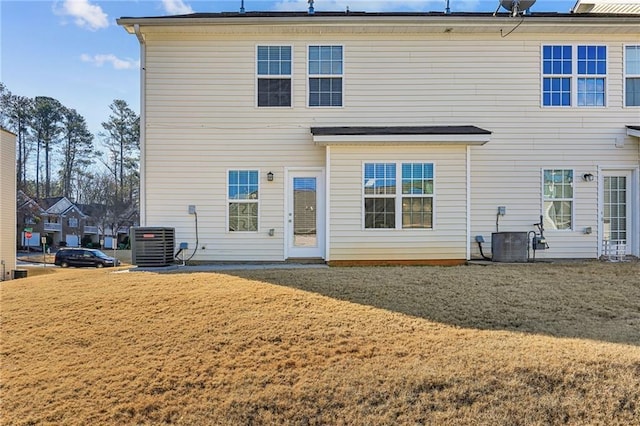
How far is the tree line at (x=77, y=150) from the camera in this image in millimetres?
39562

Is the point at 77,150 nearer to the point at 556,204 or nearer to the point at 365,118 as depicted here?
the point at 365,118

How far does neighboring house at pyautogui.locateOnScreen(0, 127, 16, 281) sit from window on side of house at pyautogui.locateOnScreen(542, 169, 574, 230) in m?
21.9

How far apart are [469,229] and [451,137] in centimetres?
213

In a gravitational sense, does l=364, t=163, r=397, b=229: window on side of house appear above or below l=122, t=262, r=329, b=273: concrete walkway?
above

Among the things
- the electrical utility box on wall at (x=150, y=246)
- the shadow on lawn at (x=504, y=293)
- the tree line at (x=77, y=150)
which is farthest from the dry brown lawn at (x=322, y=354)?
the tree line at (x=77, y=150)

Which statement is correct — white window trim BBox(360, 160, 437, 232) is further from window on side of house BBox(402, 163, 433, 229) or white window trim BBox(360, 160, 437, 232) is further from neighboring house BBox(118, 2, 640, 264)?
neighboring house BBox(118, 2, 640, 264)

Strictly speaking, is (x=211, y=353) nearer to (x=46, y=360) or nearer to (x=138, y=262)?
(x=46, y=360)

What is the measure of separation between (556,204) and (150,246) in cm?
960

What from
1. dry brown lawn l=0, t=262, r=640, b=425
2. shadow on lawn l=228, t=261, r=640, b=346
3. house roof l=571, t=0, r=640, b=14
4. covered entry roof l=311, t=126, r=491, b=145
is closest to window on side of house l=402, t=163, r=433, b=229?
covered entry roof l=311, t=126, r=491, b=145

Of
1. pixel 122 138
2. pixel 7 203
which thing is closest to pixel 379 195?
pixel 7 203

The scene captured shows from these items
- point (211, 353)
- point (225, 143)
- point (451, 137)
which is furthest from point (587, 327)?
point (225, 143)

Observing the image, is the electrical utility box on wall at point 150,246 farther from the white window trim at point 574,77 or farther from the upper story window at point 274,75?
the white window trim at point 574,77

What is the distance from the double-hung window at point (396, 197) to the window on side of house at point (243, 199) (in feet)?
8.81

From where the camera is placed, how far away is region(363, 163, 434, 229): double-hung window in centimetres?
892
